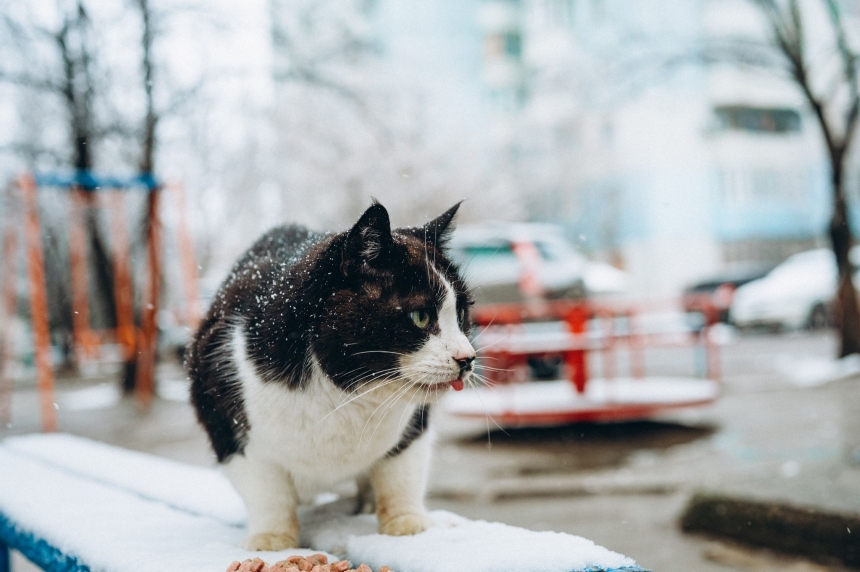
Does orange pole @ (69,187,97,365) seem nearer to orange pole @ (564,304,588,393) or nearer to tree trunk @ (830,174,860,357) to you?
orange pole @ (564,304,588,393)

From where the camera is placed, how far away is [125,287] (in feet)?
22.8

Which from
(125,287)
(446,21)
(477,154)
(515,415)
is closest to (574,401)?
(515,415)

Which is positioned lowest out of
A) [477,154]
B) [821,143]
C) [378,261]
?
[378,261]

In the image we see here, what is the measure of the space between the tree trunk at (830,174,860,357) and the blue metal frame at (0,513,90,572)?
7.05 metres

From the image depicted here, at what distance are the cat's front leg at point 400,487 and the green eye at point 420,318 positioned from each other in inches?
14.9

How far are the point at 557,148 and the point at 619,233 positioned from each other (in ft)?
7.13

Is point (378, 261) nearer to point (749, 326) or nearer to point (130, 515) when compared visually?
→ point (130, 515)

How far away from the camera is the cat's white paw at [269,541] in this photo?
1390 mm

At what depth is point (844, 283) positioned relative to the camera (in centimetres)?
687

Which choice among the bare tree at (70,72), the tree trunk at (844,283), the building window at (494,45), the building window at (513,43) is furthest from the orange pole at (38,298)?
the building window at (513,43)

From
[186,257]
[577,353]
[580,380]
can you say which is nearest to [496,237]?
[577,353]

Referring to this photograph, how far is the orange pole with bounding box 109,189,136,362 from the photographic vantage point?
648cm

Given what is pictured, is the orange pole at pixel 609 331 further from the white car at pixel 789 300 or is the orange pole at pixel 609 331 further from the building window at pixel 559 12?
the building window at pixel 559 12

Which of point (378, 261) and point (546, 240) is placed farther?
point (546, 240)
